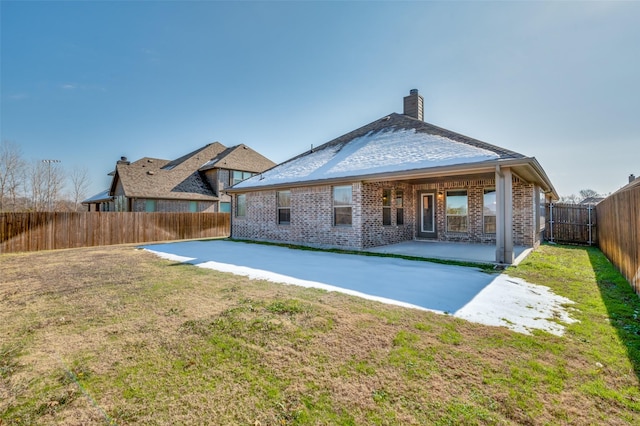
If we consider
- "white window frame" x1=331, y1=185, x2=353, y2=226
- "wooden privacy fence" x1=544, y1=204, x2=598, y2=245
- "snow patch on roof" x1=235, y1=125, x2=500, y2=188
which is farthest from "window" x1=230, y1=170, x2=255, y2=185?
"wooden privacy fence" x1=544, y1=204, x2=598, y2=245

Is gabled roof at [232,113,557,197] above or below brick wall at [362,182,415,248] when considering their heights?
above

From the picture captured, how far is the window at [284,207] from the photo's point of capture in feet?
42.2

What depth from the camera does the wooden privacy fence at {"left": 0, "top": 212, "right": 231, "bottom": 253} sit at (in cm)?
1235

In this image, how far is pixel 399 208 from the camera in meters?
12.0

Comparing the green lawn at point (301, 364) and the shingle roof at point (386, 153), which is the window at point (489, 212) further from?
the green lawn at point (301, 364)

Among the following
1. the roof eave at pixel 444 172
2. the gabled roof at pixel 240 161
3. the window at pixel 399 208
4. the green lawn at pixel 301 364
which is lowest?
the green lawn at pixel 301 364

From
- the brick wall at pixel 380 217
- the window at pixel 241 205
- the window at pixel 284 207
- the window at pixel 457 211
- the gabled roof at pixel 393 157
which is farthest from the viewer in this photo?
the window at pixel 241 205

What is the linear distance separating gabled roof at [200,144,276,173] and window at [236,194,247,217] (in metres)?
9.20

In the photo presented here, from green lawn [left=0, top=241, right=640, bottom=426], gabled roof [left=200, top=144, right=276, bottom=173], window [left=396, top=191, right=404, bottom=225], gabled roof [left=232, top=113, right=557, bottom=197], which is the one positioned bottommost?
green lawn [left=0, top=241, right=640, bottom=426]

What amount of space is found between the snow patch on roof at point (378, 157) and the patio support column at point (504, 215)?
22.7 inches

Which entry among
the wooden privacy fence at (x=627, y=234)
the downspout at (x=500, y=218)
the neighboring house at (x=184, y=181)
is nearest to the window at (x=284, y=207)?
the downspout at (x=500, y=218)

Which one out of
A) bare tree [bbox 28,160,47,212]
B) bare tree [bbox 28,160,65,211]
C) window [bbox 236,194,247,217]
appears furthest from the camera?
bare tree [bbox 28,160,65,211]

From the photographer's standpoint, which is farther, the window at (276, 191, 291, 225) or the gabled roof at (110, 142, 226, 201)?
the gabled roof at (110, 142, 226, 201)

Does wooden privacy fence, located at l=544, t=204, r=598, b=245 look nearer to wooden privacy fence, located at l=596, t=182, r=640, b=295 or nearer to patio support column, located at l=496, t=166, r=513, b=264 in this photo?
wooden privacy fence, located at l=596, t=182, r=640, b=295
